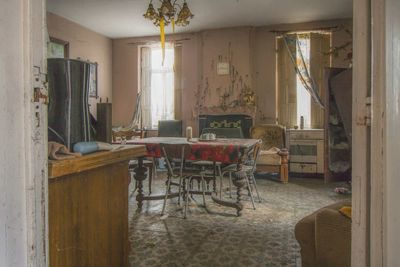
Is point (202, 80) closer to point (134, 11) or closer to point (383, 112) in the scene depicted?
point (134, 11)

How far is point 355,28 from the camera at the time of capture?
2.93 feet

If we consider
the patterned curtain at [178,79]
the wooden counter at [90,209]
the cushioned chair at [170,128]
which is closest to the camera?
the wooden counter at [90,209]

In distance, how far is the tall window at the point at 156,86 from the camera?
6906 mm

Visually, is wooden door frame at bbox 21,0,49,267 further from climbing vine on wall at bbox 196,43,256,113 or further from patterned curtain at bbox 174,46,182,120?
patterned curtain at bbox 174,46,182,120

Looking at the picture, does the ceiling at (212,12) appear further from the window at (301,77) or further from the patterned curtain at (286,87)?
the patterned curtain at (286,87)

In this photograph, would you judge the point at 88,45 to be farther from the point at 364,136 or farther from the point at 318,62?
the point at 364,136

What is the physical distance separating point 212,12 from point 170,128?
Answer: 2382 mm

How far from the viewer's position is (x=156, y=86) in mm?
6984

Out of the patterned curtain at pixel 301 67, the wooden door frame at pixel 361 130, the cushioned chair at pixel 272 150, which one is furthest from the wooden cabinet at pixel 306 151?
the wooden door frame at pixel 361 130

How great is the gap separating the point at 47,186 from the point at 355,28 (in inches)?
39.7

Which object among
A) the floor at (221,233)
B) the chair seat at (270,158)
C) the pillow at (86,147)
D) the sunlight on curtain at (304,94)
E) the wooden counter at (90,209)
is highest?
the sunlight on curtain at (304,94)

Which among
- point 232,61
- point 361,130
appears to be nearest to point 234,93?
point 232,61

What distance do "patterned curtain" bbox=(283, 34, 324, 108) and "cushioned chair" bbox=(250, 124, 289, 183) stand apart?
2.99 ft

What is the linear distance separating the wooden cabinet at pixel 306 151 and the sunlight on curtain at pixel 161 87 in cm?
258
